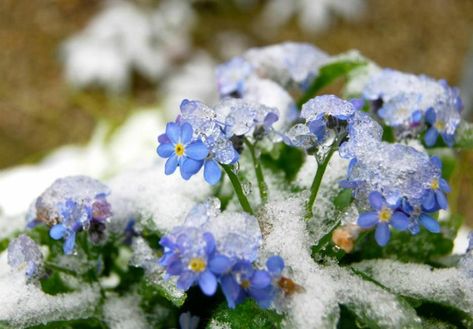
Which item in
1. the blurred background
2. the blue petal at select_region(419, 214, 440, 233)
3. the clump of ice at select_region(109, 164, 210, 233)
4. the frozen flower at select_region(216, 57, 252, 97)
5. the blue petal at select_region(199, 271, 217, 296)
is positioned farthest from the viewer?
the blurred background

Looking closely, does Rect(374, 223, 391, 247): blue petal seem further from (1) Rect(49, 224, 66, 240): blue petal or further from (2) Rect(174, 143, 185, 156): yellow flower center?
(1) Rect(49, 224, 66, 240): blue petal

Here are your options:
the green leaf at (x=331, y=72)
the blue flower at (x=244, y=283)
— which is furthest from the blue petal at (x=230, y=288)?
the green leaf at (x=331, y=72)

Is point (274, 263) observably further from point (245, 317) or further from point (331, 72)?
point (331, 72)

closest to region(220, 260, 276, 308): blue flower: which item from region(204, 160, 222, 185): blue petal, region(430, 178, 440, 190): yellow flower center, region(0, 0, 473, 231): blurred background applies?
region(204, 160, 222, 185): blue petal

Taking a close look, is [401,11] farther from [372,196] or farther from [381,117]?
[372,196]

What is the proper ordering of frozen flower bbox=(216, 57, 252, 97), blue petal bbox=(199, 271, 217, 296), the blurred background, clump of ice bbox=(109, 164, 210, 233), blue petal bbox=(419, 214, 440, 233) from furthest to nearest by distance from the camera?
the blurred background < frozen flower bbox=(216, 57, 252, 97) < clump of ice bbox=(109, 164, 210, 233) < blue petal bbox=(419, 214, 440, 233) < blue petal bbox=(199, 271, 217, 296)

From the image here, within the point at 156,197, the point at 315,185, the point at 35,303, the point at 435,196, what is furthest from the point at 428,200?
the point at 35,303

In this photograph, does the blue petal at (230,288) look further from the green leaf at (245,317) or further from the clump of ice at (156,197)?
the clump of ice at (156,197)

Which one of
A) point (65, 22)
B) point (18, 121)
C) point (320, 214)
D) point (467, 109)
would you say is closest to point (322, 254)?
point (320, 214)
